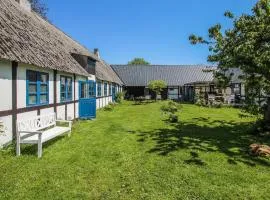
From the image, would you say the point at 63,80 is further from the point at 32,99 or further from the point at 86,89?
the point at 86,89

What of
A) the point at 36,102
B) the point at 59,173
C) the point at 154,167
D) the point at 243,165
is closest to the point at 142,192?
the point at 154,167

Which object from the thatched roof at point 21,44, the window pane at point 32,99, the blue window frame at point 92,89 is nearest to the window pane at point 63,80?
the thatched roof at point 21,44

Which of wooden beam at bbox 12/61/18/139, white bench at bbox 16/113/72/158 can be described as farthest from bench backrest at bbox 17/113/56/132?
wooden beam at bbox 12/61/18/139

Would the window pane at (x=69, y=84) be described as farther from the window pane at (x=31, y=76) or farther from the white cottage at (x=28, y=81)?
A: the window pane at (x=31, y=76)

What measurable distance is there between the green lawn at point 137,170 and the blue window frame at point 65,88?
15.1 feet

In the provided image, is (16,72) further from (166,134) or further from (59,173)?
(166,134)

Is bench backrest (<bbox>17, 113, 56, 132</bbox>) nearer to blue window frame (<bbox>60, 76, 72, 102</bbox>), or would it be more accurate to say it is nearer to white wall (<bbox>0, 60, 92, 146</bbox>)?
white wall (<bbox>0, 60, 92, 146</bbox>)

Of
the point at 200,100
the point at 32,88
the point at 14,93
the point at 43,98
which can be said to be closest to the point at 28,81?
the point at 32,88

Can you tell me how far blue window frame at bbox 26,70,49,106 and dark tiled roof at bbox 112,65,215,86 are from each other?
31.9 m

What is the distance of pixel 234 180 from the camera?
6.64 m

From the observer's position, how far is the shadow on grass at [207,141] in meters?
8.53

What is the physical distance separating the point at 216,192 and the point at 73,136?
280 inches

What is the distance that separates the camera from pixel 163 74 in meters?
46.6

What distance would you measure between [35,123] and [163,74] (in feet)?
123
